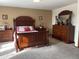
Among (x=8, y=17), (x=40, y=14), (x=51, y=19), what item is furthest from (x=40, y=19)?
(x=8, y=17)

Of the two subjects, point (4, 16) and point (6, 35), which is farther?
point (4, 16)

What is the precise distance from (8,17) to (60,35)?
364cm

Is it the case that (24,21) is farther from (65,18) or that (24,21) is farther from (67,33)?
(67,33)

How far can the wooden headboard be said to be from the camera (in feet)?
20.8

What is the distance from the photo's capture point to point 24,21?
6512 millimetres

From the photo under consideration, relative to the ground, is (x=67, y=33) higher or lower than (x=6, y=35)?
higher

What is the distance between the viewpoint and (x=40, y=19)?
723 cm

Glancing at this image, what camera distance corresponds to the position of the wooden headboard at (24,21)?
6340 millimetres

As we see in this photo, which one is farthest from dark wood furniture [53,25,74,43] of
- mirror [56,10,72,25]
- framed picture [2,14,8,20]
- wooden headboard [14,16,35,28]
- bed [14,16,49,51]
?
framed picture [2,14,8,20]

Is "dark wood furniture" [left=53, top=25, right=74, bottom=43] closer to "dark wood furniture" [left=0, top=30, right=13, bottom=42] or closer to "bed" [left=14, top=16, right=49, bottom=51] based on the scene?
"bed" [left=14, top=16, right=49, bottom=51]

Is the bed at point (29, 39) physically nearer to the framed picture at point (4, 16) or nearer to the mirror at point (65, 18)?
the mirror at point (65, 18)

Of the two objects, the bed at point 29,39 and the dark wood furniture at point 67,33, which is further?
the dark wood furniture at point 67,33

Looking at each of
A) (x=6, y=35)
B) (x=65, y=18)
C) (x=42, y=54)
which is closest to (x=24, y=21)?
(x=6, y=35)

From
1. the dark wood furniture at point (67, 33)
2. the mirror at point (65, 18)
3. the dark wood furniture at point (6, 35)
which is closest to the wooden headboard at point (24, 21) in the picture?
the dark wood furniture at point (6, 35)
